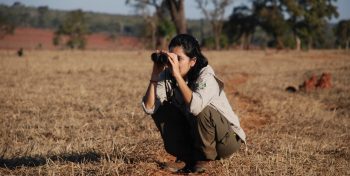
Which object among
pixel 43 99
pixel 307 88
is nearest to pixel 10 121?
pixel 43 99

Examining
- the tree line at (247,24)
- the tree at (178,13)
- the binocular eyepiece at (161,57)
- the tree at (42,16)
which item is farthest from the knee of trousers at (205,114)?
the tree at (42,16)

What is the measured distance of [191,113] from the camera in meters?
3.86

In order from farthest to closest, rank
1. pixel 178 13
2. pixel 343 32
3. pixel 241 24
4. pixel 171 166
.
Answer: pixel 343 32
pixel 241 24
pixel 178 13
pixel 171 166

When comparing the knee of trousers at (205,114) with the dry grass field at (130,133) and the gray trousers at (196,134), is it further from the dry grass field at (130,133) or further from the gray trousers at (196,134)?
the dry grass field at (130,133)

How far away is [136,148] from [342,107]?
571cm

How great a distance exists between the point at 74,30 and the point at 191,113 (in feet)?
217

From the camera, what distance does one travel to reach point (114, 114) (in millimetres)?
7656

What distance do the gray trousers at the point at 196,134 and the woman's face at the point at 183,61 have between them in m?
0.32

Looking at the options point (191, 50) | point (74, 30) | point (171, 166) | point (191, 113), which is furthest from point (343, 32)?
point (191, 113)

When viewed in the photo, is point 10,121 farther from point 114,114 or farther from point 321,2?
point 321,2

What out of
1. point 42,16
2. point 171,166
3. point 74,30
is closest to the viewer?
point 171,166

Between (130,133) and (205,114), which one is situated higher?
(205,114)

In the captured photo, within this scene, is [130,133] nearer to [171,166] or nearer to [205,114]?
[171,166]

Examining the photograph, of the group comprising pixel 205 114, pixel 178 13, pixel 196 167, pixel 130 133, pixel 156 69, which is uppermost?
pixel 178 13
